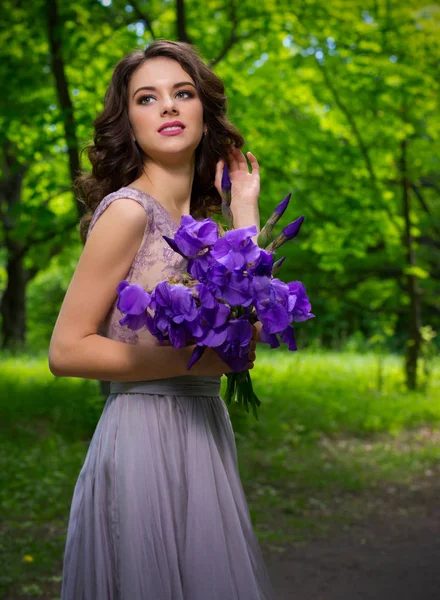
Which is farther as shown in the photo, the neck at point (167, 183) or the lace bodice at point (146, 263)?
the neck at point (167, 183)

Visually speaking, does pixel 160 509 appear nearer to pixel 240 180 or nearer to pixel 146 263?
pixel 146 263

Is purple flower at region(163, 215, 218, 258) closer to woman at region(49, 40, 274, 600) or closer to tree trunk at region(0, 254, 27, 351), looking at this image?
woman at region(49, 40, 274, 600)

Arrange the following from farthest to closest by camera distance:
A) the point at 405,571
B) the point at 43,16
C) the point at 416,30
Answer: the point at 416,30
the point at 43,16
the point at 405,571

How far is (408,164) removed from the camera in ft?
37.5

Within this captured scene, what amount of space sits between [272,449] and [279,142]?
12.7ft

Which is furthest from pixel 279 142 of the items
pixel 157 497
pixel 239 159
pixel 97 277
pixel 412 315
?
pixel 157 497

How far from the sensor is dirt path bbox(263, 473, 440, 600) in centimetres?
464

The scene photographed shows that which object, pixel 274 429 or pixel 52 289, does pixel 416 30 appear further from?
pixel 52 289

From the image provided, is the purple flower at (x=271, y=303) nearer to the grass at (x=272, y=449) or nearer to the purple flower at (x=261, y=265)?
the purple flower at (x=261, y=265)

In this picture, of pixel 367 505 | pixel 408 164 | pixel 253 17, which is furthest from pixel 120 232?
pixel 408 164

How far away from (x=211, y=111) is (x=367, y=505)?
4.84 m

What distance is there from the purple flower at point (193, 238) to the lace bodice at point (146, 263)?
281 mm

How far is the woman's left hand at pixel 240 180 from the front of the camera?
2441 mm

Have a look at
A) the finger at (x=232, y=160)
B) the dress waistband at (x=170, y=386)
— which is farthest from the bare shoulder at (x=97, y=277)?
the finger at (x=232, y=160)
